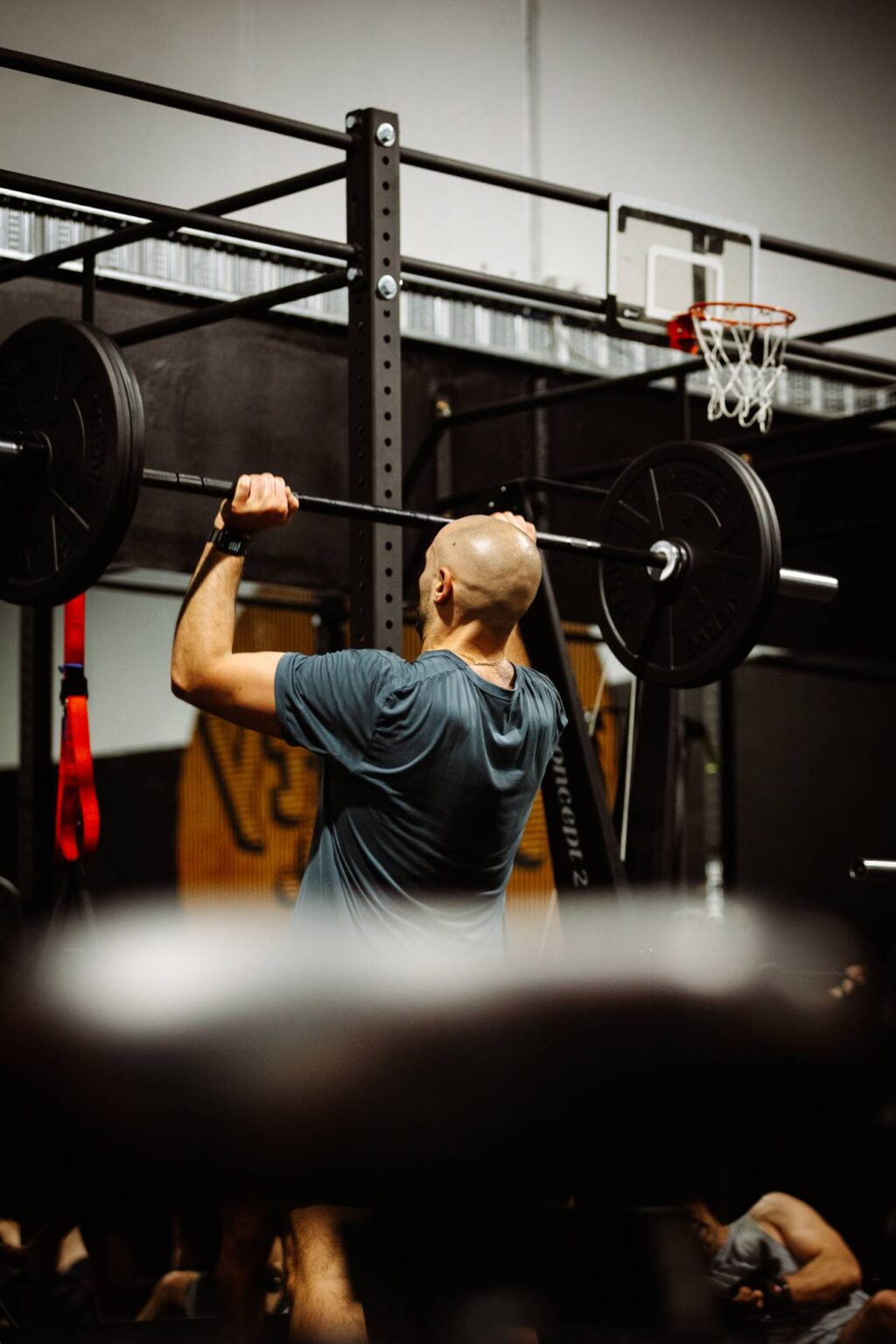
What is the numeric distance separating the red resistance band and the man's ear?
0.67m

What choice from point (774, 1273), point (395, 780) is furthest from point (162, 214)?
point (774, 1273)

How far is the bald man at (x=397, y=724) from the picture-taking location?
101 inches

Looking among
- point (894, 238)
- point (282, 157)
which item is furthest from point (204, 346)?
point (894, 238)

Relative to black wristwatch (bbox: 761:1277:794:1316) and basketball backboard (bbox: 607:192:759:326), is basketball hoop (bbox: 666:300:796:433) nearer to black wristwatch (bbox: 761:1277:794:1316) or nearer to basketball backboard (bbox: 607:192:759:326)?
basketball backboard (bbox: 607:192:759:326)

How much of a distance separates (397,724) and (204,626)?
33 cm

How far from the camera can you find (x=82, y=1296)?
3881mm

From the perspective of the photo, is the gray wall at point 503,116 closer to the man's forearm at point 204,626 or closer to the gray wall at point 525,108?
the gray wall at point 525,108

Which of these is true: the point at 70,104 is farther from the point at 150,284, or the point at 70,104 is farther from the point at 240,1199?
the point at 240,1199

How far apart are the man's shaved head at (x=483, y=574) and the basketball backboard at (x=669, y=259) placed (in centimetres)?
164

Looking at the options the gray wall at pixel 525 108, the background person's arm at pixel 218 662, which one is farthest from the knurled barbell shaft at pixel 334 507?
the gray wall at pixel 525 108

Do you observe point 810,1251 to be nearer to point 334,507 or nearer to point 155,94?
point 334,507

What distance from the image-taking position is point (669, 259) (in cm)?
426

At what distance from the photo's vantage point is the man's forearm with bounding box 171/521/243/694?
2537 millimetres

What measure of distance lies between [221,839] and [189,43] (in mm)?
2389
